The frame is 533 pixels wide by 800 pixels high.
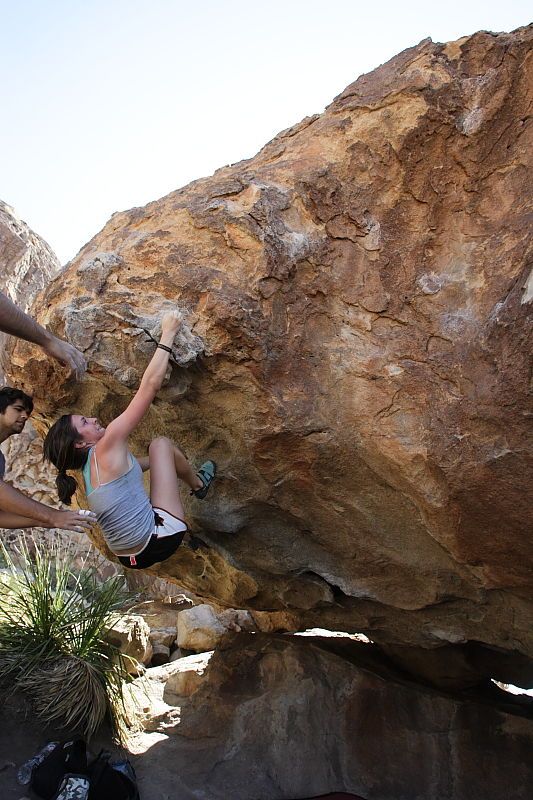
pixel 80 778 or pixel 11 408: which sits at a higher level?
pixel 11 408

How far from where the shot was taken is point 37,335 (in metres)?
3.19

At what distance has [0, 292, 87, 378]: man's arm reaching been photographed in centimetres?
307

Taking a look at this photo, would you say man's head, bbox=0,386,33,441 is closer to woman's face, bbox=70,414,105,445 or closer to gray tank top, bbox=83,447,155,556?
woman's face, bbox=70,414,105,445

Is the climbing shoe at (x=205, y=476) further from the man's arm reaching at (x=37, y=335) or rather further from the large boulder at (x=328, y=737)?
the large boulder at (x=328, y=737)

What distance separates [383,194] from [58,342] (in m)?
1.77

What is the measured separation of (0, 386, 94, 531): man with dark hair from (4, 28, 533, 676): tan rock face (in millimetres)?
211

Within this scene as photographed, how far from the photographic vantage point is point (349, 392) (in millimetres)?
3326

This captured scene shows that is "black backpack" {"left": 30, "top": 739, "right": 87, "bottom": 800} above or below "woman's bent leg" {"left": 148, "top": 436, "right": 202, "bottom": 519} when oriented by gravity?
below

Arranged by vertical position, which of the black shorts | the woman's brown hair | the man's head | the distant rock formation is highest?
the distant rock formation

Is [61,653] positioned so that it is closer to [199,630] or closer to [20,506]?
[20,506]

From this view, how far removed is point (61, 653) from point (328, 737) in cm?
202

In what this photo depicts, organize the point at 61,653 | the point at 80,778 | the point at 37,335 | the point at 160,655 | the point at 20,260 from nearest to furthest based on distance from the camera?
1. the point at 37,335
2. the point at 80,778
3. the point at 61,653
4. the point at 160,655
5. the point at 20,260

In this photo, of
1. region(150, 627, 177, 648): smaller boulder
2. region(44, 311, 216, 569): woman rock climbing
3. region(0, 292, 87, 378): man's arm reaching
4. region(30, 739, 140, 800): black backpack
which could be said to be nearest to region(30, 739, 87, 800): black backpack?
region(30, 739, 140, 800): black backpack

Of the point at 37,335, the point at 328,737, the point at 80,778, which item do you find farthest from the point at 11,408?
the point at 328,737
